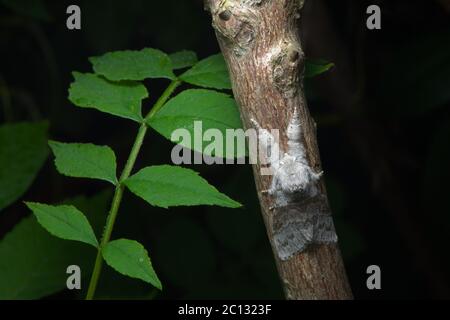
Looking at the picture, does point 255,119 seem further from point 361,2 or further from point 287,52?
point 361,2

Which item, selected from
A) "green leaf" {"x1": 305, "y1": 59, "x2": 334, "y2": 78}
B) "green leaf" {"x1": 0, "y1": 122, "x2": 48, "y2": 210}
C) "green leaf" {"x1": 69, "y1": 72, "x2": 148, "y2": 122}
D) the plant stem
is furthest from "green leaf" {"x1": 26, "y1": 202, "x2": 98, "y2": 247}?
"green leaf" {"x1": 305, "y1": 59, "x2": 334, "y2": 78}

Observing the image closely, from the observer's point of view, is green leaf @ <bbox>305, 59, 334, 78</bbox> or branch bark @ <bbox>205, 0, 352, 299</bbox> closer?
branch bark @ <bbox>205, 0, 352, 299</bbox>

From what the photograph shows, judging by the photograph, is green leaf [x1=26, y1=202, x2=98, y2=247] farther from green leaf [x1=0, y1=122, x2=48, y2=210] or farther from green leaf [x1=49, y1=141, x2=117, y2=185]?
green leaf [x1=0, y1=122, x2=48, y2=210]

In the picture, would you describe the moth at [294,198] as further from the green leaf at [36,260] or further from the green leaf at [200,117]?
the green leaf at [36,260]

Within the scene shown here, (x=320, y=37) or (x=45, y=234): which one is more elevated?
(x=320, y=37)

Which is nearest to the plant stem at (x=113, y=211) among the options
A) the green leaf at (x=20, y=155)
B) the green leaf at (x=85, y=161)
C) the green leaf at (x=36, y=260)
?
the green leaf at (x=85, y=161)

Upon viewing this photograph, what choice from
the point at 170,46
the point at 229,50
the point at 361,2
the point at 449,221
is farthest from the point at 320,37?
the point at 229,50
